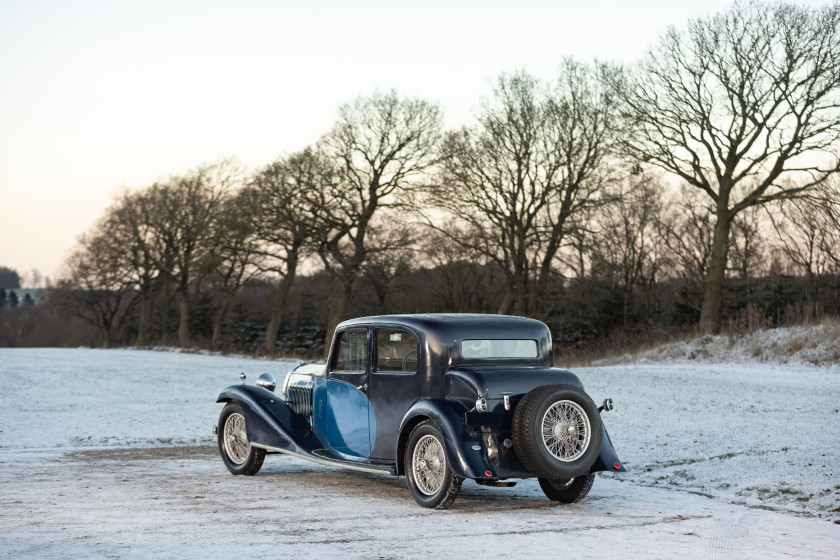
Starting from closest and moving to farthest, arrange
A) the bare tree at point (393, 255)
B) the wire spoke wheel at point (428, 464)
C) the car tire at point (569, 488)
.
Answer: the wire spoke wheel at point (428, 464) → the car tire at point (569, 488) → the bare tree at point (393, 255)

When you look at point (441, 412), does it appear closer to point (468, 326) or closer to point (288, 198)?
point (468, 326)

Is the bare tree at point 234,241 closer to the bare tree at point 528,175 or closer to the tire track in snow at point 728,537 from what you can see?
the bare tree at point 528,175

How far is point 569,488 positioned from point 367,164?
119 feet

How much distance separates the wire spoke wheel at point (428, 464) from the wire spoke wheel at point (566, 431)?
2.98ft

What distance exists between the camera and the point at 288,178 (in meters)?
40.4

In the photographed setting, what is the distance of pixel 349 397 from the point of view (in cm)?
866

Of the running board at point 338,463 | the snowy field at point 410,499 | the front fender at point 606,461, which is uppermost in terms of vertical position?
the front fender at point 606,461

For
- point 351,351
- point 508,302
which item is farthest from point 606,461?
point 508,302

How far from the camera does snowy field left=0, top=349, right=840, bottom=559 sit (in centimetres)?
577

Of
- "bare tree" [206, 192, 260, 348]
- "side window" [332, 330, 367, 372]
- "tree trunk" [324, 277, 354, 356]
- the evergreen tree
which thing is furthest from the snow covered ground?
the evergreen tree

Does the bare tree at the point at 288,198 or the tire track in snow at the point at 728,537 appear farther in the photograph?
the bare tree at the point at 288,198

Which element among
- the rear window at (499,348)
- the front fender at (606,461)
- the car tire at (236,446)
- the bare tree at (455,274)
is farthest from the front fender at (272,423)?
the bare tree at (455,274)

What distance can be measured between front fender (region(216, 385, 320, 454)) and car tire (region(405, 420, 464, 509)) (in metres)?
1.76

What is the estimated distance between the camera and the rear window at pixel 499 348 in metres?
7.95
